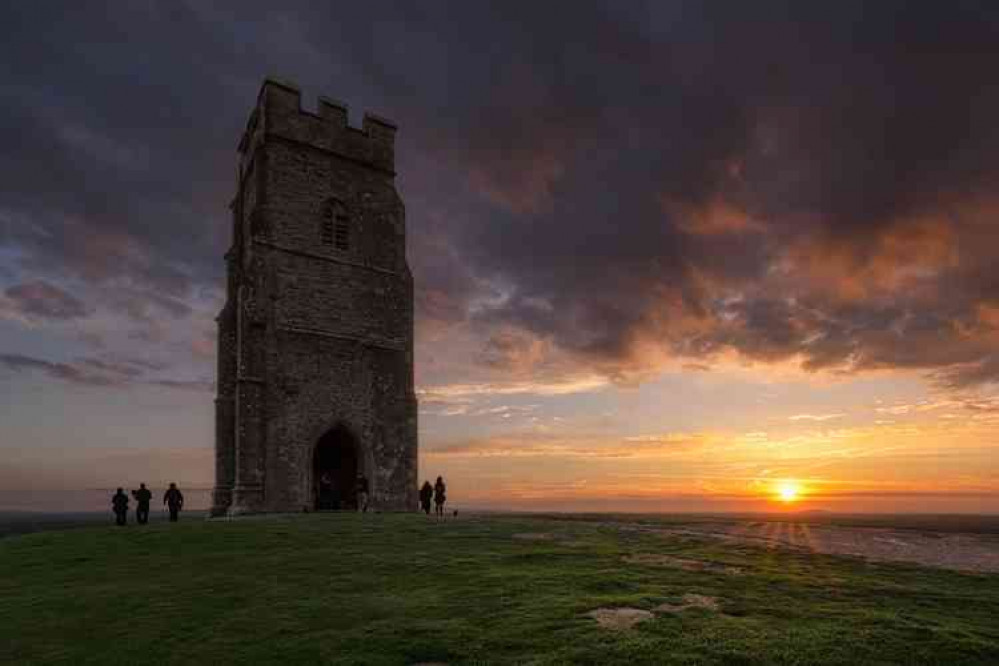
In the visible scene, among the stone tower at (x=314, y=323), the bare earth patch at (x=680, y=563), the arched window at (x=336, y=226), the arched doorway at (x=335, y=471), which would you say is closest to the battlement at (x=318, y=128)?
the stone tower at (x=314, y=323)

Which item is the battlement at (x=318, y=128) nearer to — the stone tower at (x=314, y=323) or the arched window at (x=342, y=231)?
the stone tower at (x=314, y=323)

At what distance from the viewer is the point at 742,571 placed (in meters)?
11.9

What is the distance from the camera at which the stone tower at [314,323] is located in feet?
88.9

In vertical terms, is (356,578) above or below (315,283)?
below

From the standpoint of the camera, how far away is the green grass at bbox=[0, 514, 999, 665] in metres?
7.48

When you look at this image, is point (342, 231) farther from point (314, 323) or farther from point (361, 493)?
point (361, 493)

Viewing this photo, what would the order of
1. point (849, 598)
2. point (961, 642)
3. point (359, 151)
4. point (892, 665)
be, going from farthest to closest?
point (359, 151), point (849, 598), point (961, 642), point (892, 665)

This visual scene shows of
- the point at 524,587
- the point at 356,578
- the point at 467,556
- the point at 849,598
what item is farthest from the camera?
the point at 467,556

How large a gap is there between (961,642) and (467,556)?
8677 mm

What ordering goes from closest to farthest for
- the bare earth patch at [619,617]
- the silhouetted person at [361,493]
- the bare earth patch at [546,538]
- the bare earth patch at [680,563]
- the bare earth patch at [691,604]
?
the bare earth patch at [619,617], the bare earth patch at [691,604], the bare earth patch at [680,563], the bare earth patch at [546,538], the silhouetted person at [361,493]

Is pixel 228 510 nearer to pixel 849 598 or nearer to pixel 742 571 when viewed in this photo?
pixel 742 571

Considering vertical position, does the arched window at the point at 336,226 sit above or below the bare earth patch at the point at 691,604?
above

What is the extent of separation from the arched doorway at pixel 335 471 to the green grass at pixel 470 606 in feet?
45.3

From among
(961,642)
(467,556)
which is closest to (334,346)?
(467,556)
